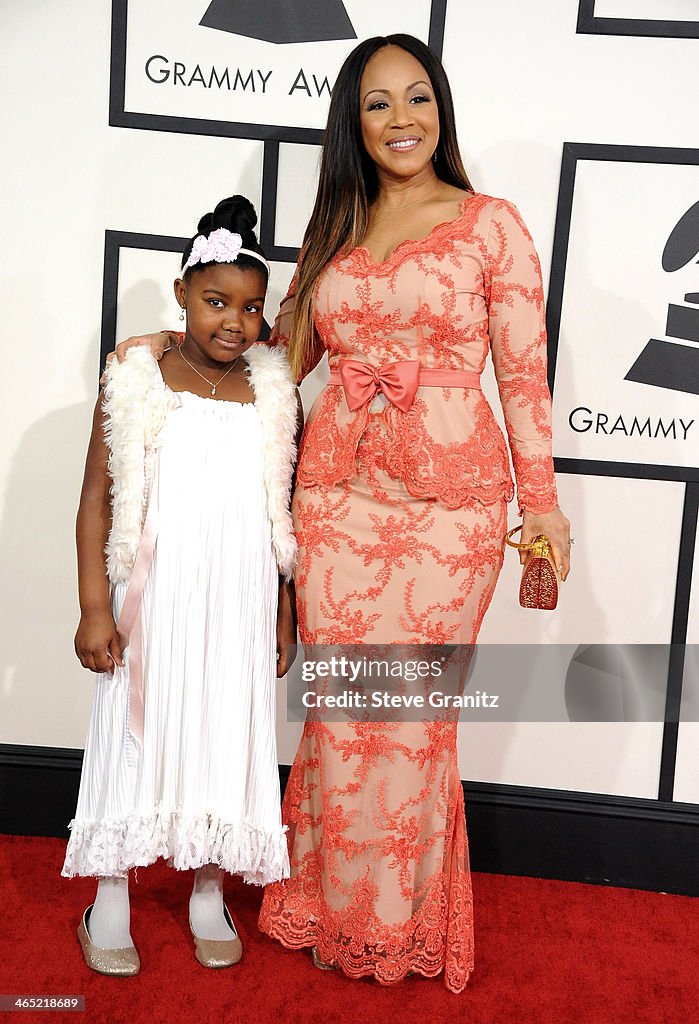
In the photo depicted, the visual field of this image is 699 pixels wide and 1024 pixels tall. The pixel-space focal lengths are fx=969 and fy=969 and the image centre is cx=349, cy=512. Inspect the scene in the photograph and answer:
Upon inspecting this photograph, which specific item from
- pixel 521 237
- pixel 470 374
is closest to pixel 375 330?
pixel 470 374

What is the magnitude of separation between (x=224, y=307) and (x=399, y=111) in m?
0.57

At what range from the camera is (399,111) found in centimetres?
209

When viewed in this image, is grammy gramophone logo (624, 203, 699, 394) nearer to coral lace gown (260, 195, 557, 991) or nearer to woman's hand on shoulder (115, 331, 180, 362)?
coral lace gown (260, 195, 557, 991)

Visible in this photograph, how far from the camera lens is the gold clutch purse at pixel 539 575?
6.81ft

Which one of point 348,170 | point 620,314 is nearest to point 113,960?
point 348,170

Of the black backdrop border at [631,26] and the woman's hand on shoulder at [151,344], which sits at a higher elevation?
the black backdrop border at [631,26]

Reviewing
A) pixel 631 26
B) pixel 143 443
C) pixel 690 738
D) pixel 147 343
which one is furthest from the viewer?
pixel 690 738

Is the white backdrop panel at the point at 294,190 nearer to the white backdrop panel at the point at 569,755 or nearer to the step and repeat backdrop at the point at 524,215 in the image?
the step and repeat backdrop at the point at 524,215

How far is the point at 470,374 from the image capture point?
2.12 meters

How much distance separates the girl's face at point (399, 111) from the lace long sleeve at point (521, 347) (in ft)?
0.73

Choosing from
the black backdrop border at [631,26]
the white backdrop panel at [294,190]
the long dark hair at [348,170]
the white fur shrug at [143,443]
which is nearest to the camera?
the white fur shrug at [143,443]

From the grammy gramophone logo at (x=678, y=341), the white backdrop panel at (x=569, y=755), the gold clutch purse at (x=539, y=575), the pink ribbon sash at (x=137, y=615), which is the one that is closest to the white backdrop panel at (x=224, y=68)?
the grammy gramophone logo at (x=678, y=341)

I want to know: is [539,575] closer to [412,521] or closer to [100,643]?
[412,521]

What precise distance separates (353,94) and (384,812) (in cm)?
161
